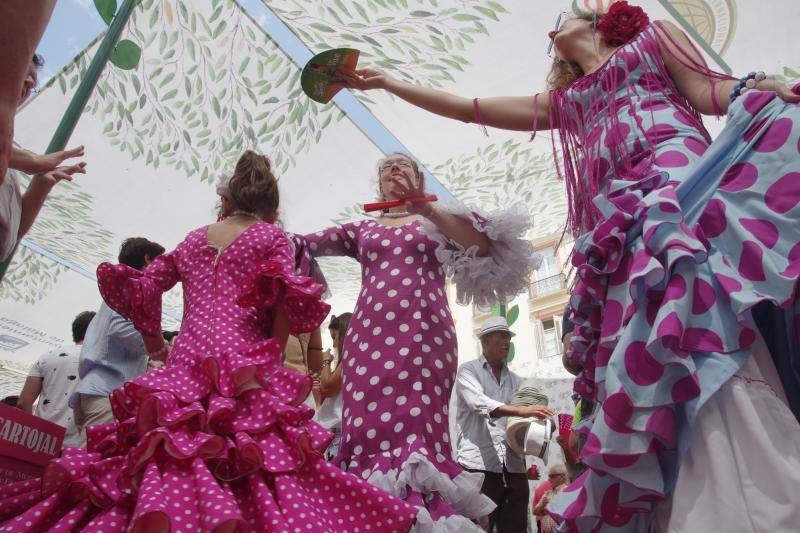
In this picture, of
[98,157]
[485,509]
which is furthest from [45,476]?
[98,157]

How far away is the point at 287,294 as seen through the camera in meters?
2.00

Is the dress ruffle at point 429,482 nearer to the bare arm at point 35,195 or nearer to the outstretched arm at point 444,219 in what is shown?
the outstretched arm at point 444,219

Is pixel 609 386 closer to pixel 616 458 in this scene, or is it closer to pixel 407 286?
pixel 616 458

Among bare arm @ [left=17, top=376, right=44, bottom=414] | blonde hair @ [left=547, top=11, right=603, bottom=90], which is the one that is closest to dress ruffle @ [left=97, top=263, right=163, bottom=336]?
blonde hair @ [left=547, top=11, right=603, bottom=90]

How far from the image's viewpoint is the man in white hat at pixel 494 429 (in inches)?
147

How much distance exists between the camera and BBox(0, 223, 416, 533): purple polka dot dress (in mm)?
1350

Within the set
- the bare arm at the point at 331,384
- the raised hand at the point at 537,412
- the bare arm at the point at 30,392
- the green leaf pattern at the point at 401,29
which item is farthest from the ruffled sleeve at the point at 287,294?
the bare arm at the point at 30,392

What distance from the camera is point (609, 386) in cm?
106

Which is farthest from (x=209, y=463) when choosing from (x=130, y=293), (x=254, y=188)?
(x=254, y=188)

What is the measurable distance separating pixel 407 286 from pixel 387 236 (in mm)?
276

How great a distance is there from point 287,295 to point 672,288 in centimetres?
125

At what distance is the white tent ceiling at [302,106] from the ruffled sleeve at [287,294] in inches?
89.2

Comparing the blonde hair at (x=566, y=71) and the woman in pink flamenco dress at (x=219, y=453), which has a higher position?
the blonde hair at (x=566, y=71)

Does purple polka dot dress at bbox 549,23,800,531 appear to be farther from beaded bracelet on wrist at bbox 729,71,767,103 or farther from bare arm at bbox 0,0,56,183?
bare arm at bbox 0,0,56,183
